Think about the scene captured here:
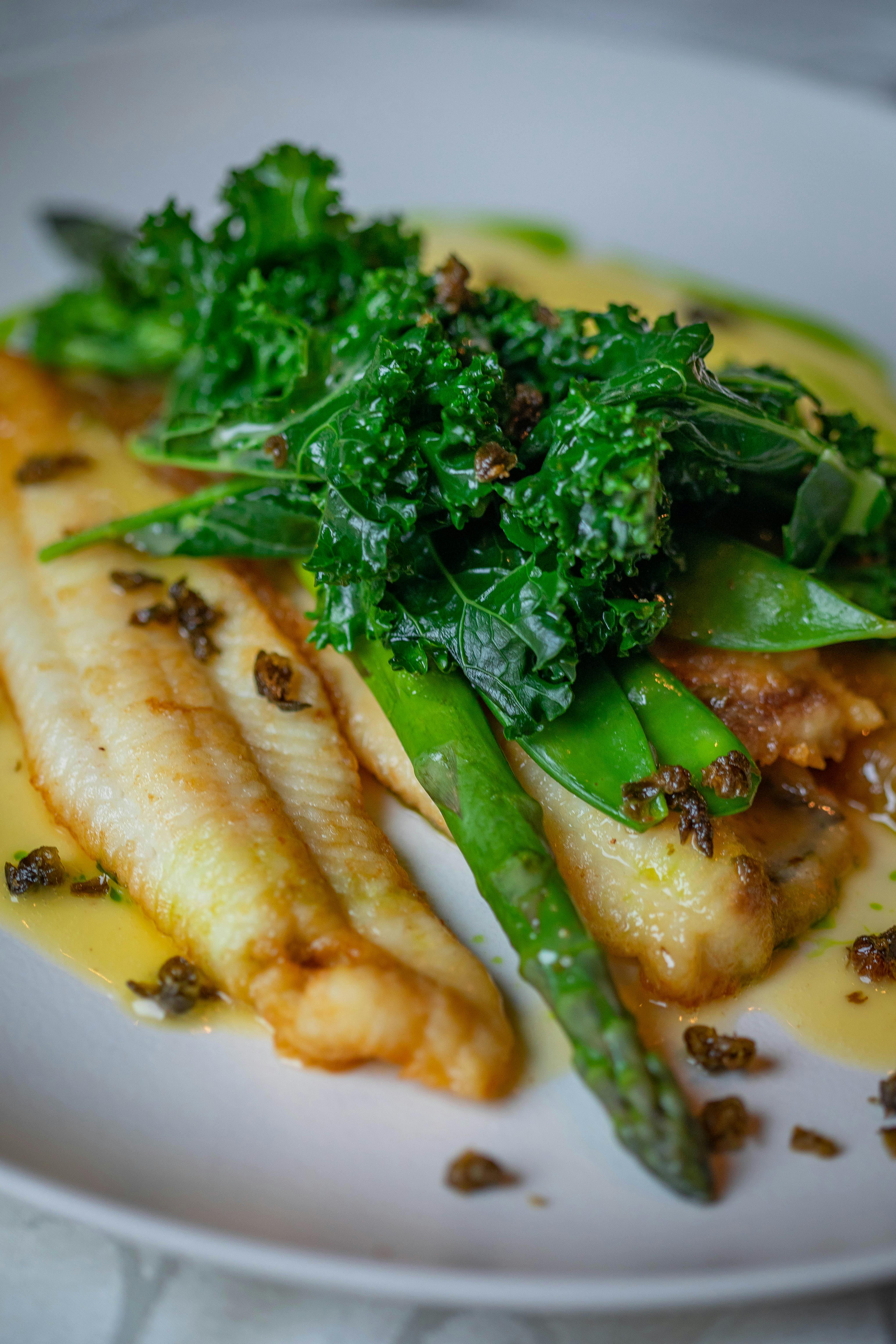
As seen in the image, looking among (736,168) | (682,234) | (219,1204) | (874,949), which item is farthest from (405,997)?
(736,168)

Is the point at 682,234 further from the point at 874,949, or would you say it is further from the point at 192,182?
the point at 874,949

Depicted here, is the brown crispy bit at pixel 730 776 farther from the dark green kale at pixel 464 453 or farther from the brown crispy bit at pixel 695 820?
the dark green kale at pixel 464 453

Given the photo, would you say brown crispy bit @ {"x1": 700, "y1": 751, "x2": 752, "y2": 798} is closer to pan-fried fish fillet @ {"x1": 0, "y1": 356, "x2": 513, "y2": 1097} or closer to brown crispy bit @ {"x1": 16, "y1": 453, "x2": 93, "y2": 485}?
pan-fried fish fillet @ {"x1": 0, "y1": 356, "x2": 513, "y2": 1097}

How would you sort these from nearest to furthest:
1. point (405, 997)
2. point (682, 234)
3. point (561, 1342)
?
1. point (561, 1342)
2. point (405, 997)
3. point (682, 234)

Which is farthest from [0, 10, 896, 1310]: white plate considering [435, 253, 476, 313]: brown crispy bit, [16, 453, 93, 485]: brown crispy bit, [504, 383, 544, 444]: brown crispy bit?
[16, 453, 93, 485]: brown crispy bit

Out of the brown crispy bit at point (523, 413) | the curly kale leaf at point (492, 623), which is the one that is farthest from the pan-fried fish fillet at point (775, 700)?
the brown crispy bit at point (523, 413)

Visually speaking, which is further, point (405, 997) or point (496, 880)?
point (496, 880)
